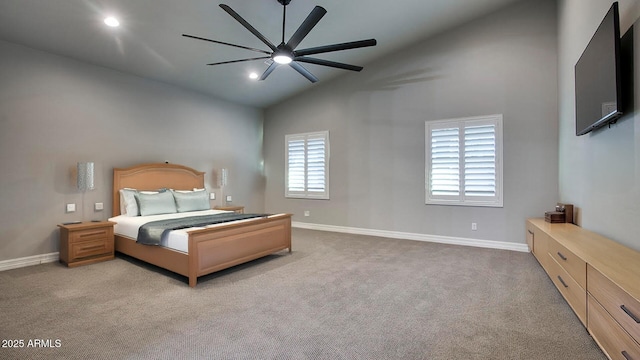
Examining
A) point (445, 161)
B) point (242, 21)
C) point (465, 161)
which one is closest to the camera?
point (242, 21)

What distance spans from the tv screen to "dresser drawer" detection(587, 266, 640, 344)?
1.36 meters

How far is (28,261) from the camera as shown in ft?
13.2

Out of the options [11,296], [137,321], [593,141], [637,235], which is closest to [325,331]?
[137,321]

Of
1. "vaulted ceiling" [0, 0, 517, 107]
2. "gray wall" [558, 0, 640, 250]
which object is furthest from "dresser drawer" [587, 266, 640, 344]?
"vaulted ceiling" [0, 0, 517, 107]

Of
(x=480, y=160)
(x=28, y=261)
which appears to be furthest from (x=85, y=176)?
(x=480, y=160)

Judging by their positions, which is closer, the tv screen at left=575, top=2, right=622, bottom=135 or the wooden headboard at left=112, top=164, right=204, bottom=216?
the tv screen at left=575, top=2, right=622, bottom=135

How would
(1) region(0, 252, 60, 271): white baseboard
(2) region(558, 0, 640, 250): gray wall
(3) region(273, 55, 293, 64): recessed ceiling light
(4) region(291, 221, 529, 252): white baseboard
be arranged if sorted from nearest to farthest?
(2) region(558, 0, 640, 250): gray wall < (3) region(273, 55, 293, 64): recessed ceiling light < (1) region(0, 252, 60, 271): white baseboard < (4) region(291, 221, 529, 252): white baseboard

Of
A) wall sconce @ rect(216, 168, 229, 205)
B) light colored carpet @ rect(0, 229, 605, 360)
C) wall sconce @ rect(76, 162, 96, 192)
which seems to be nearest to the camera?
light colored carpet @ rect(0, 229, 605, 360)

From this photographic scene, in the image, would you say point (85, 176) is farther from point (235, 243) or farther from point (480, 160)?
point (480, 160)

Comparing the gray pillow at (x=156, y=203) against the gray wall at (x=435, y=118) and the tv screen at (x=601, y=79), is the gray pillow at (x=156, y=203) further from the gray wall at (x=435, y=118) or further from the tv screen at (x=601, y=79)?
the tv screen at (x=601, y=79)

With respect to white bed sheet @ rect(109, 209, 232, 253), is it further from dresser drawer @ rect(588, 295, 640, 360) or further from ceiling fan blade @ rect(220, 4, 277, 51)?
dresser drawer @ rect(588, 295, 640, 360)

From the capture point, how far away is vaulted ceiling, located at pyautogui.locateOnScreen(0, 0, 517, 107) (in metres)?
3.54

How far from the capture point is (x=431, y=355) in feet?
6.56

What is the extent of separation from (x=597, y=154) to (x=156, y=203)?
573 cm
